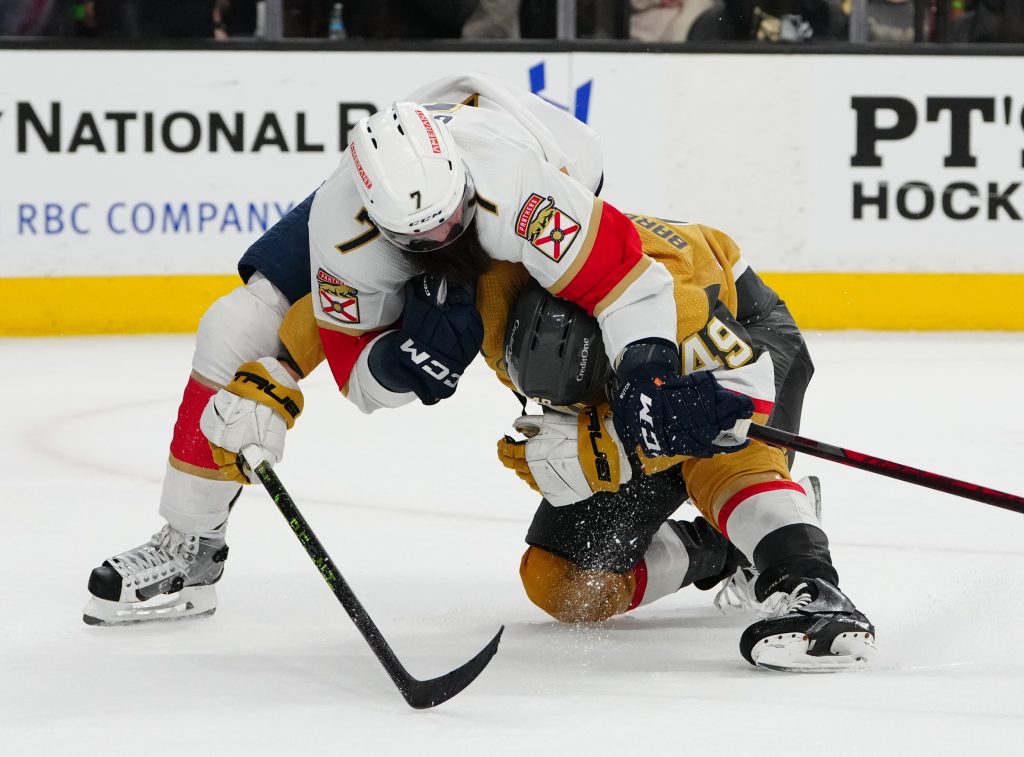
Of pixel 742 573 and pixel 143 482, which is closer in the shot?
pixel 742 573

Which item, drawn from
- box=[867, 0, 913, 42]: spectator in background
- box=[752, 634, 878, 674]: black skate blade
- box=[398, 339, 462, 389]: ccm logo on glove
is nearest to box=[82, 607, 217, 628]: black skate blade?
box=[398, 339, 462, 389]: ccm logo on glove

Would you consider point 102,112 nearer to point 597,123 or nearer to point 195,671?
point 597,123

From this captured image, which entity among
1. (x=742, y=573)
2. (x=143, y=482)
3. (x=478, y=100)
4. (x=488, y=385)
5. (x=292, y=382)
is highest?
(x=478, y=100)

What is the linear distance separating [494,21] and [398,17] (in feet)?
1.21

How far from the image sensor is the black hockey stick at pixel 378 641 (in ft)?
6.55

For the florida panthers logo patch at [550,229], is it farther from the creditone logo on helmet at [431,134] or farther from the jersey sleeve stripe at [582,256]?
the creditone logo on helmet at [431,134]

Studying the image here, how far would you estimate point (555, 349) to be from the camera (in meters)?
2.22

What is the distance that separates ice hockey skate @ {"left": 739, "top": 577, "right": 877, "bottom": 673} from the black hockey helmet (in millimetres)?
396

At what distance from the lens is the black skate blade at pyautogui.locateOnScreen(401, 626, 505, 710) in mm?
1984

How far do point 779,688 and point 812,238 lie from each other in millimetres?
4435

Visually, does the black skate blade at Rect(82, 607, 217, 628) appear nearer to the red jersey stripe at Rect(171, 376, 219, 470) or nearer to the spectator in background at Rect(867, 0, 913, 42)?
the red jersey stripe at Rect(171, 376, 219, 470)

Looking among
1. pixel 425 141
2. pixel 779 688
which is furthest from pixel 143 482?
pixel 779 688

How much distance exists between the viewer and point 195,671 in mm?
→ 2193

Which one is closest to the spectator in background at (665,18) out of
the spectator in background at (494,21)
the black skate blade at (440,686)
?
the spectator in background at (494,21)
